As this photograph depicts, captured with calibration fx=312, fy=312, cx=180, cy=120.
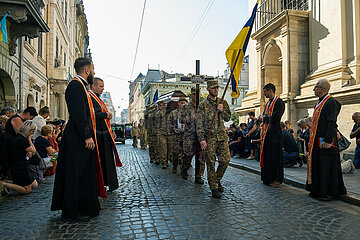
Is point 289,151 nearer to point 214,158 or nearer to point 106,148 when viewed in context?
point 214,158

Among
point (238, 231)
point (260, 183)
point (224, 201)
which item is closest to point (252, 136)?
point (260, 183)

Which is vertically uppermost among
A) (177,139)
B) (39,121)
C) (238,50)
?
(238,50)

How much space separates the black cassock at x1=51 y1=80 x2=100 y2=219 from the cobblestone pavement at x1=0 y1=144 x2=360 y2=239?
0.21m

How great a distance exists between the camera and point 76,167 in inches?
158

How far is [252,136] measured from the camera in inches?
461

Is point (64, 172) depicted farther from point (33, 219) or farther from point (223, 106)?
point (223, 106)

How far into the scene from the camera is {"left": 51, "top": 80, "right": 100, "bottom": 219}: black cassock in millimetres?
3984

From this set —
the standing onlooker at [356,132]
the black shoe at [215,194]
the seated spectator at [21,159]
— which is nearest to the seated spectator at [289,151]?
the standing onlooker at [356,132]

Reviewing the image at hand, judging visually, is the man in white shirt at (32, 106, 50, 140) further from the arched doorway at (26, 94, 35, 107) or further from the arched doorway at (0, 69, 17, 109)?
the arched doorway at (26, 94, 35, 107)

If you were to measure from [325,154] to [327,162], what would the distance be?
14cm

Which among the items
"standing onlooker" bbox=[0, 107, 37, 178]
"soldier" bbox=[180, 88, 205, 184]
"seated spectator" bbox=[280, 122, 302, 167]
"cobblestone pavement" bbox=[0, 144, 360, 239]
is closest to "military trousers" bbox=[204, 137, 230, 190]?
"cobblestone pavement" bbox=[0, 144, 360, 239]

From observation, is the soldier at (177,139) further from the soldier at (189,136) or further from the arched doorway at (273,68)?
the arched doorway at (273,68)

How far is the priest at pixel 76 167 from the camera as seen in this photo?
3986 millimetres

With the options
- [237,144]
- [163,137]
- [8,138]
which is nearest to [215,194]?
[8,138]
